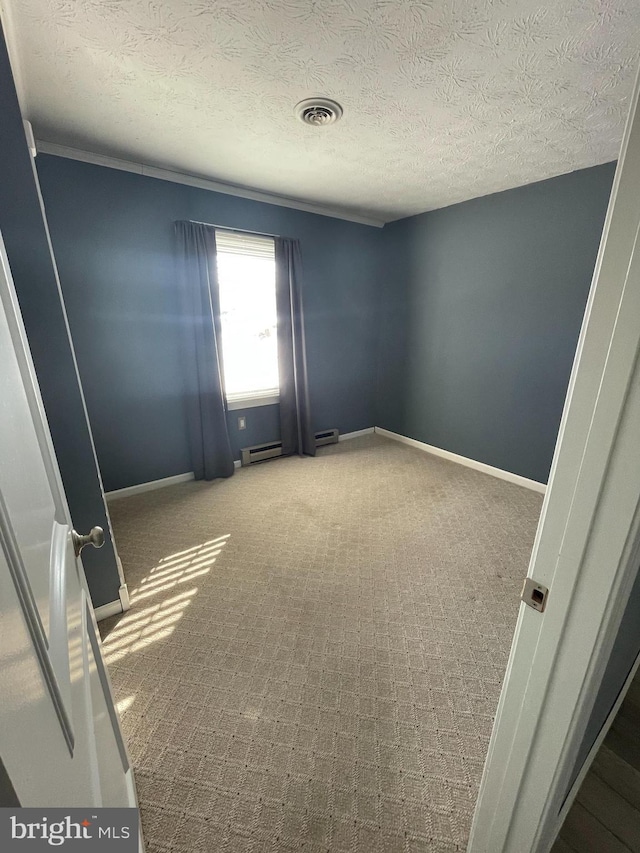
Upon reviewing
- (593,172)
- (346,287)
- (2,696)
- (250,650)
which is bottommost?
(250,650)

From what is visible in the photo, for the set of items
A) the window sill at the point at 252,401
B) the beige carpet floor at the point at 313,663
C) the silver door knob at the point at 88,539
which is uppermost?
the silver door knob at the point at 88,539

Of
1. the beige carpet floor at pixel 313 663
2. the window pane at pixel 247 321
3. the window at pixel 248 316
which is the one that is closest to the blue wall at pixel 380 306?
the window at pixel 248 316

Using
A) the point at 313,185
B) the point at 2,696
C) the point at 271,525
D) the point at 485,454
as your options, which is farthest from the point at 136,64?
the point at 485,454

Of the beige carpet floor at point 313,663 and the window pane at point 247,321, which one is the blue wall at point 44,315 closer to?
the beige carpet floor at point 313,663

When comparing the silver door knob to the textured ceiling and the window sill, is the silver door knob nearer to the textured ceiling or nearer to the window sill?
the textured ceiling

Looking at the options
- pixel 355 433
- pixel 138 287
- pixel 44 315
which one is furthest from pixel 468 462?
pixel 44 315

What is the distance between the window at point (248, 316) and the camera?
304cm

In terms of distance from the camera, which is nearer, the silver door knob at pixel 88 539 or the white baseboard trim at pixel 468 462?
the silver door knob at pixel 88 539

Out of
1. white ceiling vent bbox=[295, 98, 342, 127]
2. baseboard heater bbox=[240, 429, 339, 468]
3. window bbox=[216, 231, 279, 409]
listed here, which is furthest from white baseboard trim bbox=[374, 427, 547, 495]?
white ceiling vent bbox=[295, 98, 342, 127]

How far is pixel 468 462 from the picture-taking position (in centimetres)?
342

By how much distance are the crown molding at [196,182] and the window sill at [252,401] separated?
167 cm

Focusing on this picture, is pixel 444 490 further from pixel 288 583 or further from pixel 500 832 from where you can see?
pixel 500 832

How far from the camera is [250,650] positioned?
5.13 ft

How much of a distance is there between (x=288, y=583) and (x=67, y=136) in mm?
2828
